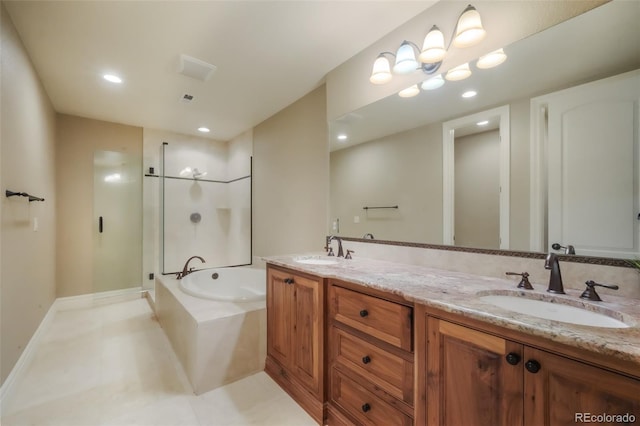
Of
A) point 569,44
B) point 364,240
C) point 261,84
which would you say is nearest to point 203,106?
point 261,84

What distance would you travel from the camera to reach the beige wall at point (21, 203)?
5.69ft

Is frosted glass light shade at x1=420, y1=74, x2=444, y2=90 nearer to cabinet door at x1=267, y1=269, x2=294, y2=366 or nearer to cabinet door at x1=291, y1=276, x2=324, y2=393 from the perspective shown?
cabinet door at x1=291, y1=276, x2=324, y2=393

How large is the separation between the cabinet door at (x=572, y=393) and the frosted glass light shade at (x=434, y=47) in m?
1.54

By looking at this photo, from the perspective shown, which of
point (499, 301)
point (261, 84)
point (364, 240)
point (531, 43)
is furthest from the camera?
point (261, 84)

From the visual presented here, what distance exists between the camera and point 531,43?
133 cm

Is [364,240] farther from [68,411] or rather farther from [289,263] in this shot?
[68,411]

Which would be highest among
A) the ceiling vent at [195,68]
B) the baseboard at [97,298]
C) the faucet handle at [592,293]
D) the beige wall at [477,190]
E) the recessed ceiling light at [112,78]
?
the recessed ceiling light at [112,78]

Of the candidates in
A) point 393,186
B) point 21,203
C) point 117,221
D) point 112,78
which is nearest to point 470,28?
point 393,186

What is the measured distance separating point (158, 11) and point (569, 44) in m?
2.31

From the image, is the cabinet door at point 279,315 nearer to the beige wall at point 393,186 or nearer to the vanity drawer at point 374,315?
the vanity drawer at point 374,315

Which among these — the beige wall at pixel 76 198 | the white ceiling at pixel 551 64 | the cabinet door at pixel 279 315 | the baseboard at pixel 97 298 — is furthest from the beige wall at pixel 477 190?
the beige wall at pixel 76 198

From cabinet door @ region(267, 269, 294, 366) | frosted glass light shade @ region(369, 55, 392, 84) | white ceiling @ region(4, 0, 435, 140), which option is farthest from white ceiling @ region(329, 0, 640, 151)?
cabinet door @ region(267, 269, 294, 366)

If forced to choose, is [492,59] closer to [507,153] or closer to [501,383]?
[507,153]

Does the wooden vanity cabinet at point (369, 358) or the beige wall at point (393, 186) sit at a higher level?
the beige wall at point (393, 186)
